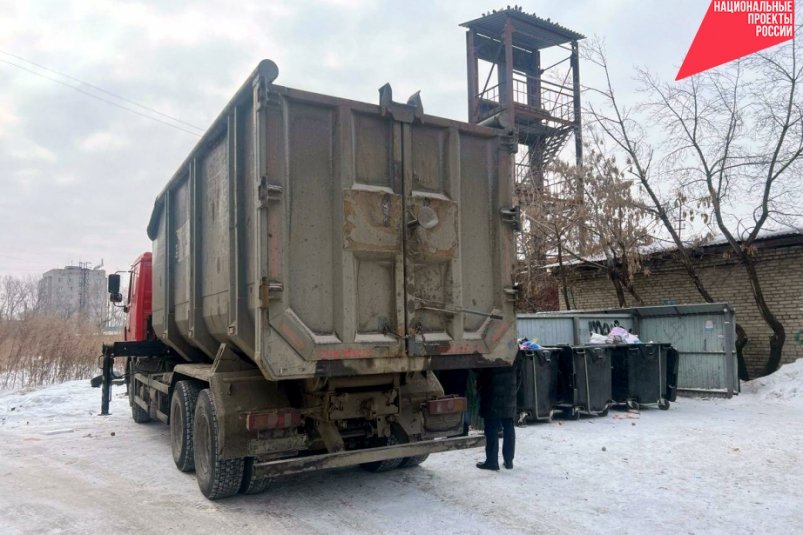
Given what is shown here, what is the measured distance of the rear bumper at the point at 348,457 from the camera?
188 inches

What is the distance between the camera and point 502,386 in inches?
241

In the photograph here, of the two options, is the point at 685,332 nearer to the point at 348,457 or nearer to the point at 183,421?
the point at 348,457

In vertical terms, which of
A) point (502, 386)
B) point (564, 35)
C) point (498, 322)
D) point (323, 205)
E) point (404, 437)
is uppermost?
point (564, 35)

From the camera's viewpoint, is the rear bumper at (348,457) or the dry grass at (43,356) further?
the dry grass at (43,356)

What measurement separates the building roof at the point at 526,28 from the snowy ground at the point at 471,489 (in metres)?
18.2

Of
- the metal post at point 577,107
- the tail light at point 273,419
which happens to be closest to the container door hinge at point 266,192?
the tail light at point 273,419

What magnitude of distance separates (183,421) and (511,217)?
3943 mm

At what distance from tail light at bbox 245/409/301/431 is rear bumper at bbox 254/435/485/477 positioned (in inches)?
10.9

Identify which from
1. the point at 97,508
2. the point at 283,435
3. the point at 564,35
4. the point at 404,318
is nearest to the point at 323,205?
the point at 404,318

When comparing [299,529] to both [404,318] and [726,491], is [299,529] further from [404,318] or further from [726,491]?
[726,491]

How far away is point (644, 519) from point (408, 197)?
10.9ft

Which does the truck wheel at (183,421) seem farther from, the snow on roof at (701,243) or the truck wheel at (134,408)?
the snow on roof at (701,243)

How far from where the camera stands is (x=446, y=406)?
562 cm

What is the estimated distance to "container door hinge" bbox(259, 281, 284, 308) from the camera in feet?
15.1
